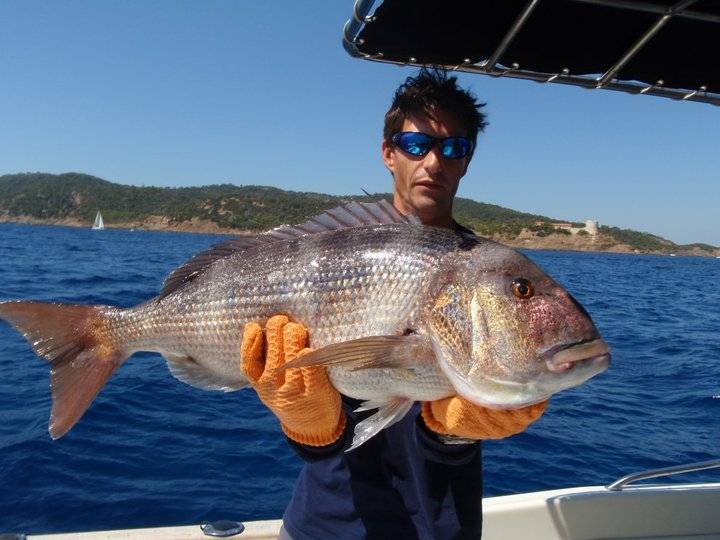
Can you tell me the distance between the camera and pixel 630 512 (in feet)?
14.3

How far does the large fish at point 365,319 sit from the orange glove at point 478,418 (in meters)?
0.10

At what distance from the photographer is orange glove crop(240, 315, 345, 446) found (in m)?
2.51

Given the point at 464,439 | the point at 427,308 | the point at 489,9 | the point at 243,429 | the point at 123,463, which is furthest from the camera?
the point at 243,429

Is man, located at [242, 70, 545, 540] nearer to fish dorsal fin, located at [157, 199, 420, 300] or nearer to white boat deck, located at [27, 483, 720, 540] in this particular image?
fish dorsal fin, located at [157, 199, 420, 300]

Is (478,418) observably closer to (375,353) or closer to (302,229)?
(375,353)

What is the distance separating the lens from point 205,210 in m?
99.3

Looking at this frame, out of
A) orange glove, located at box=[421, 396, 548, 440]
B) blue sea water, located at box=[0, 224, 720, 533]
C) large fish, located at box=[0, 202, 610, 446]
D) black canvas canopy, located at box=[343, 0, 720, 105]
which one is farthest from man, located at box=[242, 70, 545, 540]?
blue sea water, located at box=[0, 224, 720, 533]

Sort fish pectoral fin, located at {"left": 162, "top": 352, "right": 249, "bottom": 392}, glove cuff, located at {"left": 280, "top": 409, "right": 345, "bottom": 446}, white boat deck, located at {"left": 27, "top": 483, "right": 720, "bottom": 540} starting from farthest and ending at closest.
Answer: white boat deck, located at {"left": 27, "top": 483, "right": 720, "bottom": 540}, fish pectoral fin, located at {"left": 162, "top": 352, "right": 249, "bottom": 392}, glove cuff, located at {"left": 280, "top": 409, "right": 345, "bottom": 446}

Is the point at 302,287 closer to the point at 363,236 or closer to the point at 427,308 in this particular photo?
the point at 363,236

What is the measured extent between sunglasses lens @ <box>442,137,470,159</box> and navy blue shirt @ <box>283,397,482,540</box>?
1336mm

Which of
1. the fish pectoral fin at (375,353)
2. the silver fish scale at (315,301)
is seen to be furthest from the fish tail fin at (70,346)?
the fish pectoral fin at (375,353)

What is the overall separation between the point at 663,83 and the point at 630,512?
3.15 m

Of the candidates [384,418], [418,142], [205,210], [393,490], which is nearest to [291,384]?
[384,418]

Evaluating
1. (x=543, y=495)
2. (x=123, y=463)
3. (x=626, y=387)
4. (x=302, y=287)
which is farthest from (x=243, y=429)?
(x=626, y=387)
